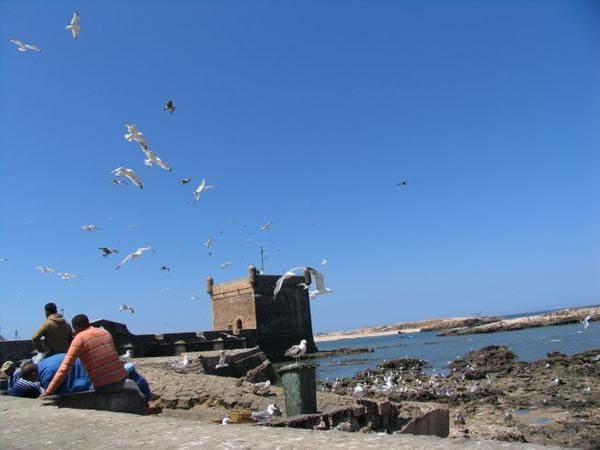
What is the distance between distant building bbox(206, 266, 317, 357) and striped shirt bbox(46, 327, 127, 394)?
38929mm

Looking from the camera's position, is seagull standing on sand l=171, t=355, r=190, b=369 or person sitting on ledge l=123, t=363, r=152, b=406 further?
seagull standing on sand l=171, t=355, r=190, b=369

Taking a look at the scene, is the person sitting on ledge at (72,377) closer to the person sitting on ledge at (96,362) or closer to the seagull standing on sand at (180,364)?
the person sitting on ledge at (96,362)

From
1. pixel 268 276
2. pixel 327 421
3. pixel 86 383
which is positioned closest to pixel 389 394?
pixel 327 421

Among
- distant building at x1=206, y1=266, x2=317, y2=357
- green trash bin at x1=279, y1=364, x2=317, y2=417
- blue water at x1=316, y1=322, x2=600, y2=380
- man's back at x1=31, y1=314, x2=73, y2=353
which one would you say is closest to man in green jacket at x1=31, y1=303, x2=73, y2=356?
man's back at x1=31, y1=314, x2=73, y2=353

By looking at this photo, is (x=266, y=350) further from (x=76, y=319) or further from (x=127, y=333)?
(x=76, y=319)

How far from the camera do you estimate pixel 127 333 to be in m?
32.5

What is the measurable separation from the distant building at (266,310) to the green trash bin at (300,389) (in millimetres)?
37484

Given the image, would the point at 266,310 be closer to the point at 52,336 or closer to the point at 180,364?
the point at 180,364

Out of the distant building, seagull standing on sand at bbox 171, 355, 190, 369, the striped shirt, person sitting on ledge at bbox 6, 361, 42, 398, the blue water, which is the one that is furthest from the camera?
the distant building

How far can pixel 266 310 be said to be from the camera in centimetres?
4691

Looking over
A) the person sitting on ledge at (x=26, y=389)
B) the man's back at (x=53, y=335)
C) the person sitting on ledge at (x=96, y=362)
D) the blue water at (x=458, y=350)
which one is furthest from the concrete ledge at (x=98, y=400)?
the blue water at (x=458, y=350)

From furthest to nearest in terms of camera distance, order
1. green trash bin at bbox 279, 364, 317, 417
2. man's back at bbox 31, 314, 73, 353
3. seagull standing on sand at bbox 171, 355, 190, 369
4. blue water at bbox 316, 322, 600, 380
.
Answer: blue water at bbox 316, 322, 600, 380 < seagull standing on sand at bbox 171, 355, 190, 369 < man's back at bbox 31, 314, 73, 353 < green trash bin at bbox 279, 364, 317, 417

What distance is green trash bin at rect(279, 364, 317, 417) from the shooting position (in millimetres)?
7211

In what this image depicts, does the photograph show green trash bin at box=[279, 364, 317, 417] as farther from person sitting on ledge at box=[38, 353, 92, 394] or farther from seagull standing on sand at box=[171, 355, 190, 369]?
seagull standing on sand at box=[171, 355, 190, 369]
